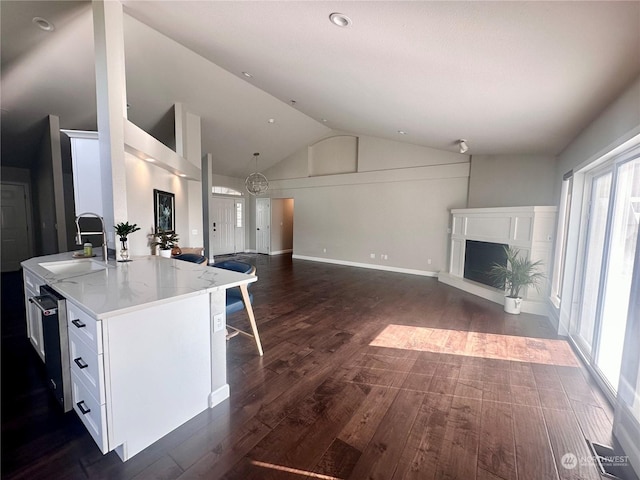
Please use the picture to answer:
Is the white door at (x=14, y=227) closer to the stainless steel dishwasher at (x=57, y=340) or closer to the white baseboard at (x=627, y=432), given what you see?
the stainless steel dishwasher at (x=57, y=340)

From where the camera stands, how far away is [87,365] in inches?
57.2

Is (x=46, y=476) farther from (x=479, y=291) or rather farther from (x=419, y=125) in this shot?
(x=479, y=291)

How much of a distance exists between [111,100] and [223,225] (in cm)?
624

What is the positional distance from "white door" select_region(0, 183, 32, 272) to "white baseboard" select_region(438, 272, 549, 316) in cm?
919

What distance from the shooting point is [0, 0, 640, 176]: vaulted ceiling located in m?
1.70

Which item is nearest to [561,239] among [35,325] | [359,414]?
[359,414]

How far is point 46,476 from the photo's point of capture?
135 cm

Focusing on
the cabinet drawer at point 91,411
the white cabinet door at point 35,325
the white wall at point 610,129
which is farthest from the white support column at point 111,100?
the white wall at point 610,129

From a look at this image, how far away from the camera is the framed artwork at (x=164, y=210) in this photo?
13.0 feet

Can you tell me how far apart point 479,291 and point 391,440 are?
3966 millimetres

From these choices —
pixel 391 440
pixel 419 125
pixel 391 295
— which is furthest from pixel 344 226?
pixel 391 440

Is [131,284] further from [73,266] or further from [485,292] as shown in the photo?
[485,292]

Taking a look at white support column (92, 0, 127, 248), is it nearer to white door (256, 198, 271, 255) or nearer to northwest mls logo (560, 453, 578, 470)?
northwest mls logo (560, 453, 578, 470)

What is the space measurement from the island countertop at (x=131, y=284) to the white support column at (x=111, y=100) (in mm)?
684
